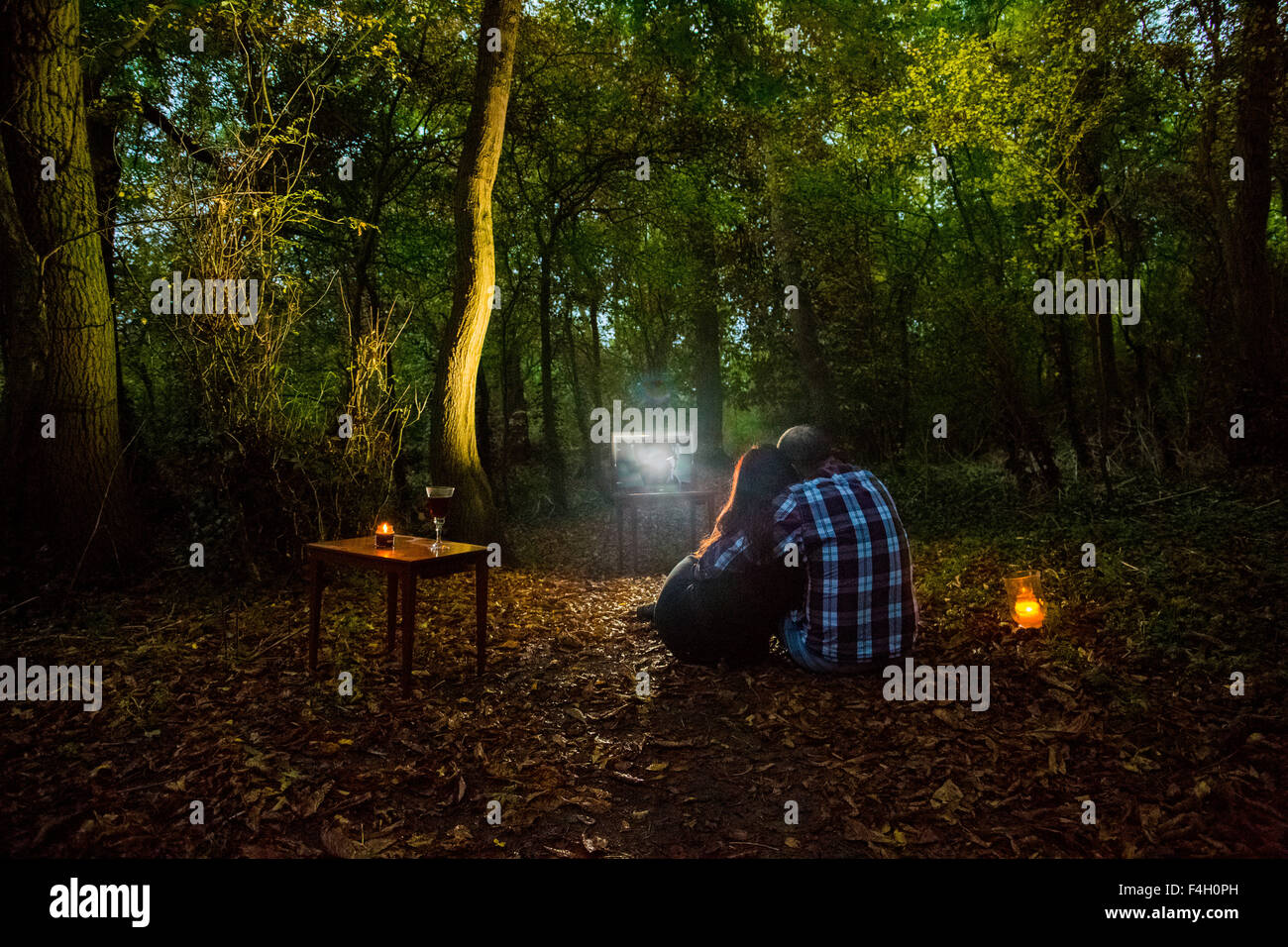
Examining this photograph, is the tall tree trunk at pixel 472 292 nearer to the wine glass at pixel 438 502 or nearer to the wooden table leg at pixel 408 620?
the wine glass at pixel 438 502

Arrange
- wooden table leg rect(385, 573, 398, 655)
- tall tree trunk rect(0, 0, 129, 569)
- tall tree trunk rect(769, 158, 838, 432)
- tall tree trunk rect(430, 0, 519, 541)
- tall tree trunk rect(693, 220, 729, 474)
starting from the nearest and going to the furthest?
wooden table leg rect(385, 573, 398, 655) → tall tree trunk rect(0, 0, 129, 569) → tall tree trunk rect(430, 0, 519, 541) → tall tree trunk rect(769, 158, 838, 432) → tall tree trunk rect(693, 220, 729, 474)

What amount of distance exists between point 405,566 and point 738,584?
2015 millimetres

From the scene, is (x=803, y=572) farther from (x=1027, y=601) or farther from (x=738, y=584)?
(x=1027, y=601)

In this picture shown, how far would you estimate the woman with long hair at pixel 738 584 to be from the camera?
4.03 metres

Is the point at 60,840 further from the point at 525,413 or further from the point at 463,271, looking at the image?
the point at 525,413

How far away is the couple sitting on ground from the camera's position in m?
3.78

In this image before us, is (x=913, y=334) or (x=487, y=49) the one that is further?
(x=913, y=334)

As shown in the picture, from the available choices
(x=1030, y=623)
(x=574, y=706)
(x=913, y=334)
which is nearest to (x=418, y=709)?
(x=574, y=706)

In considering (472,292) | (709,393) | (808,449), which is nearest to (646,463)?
(472,292)

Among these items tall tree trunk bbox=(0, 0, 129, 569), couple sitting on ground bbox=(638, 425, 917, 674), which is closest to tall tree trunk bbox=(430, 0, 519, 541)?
tall tree trunk bbox=(0, 0, 129, 569)

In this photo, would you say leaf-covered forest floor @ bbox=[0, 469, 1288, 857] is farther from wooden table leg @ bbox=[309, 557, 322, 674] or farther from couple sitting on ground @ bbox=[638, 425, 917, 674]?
couple sitting on ground @ bbox=[638, 425, 917, 674]

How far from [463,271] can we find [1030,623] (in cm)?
625

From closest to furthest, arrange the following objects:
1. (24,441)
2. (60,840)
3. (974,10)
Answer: (60,840) < (24,441) < (974,10)

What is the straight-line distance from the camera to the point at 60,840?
2.50 meters
